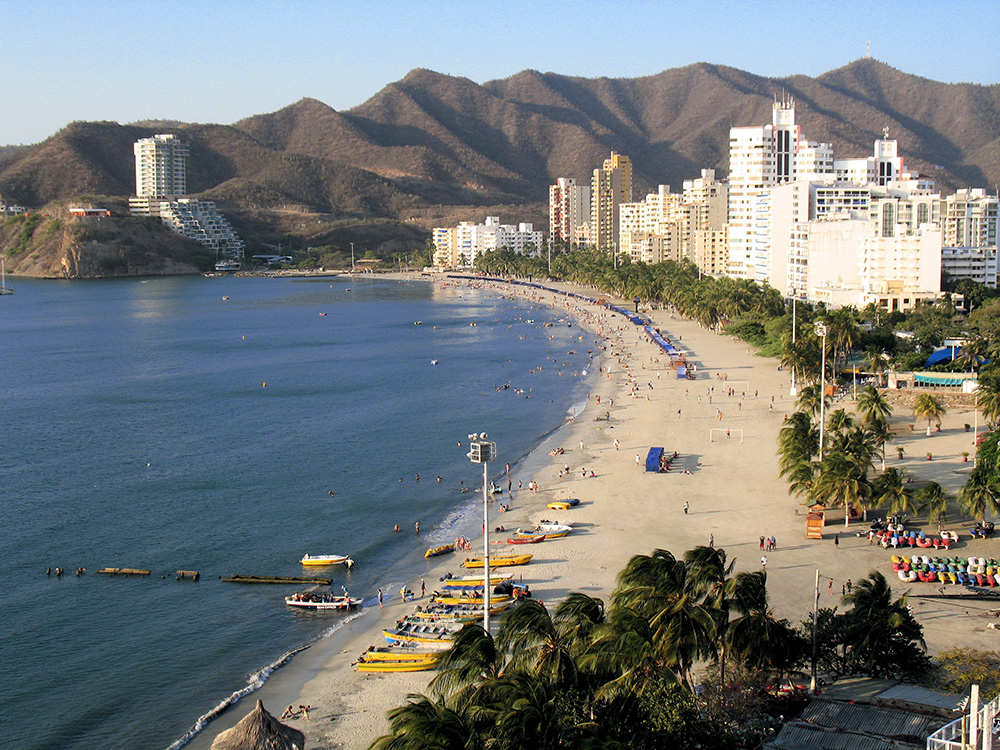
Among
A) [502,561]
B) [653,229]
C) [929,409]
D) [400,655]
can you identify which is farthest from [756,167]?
[400,655]

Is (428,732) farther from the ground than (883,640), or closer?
farther from the ground

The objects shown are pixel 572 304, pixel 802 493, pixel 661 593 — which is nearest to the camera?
pixel 661 593

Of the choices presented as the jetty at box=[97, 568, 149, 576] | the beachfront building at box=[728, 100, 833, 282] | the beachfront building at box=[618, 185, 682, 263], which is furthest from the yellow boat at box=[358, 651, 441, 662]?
the beachfront building at box=[618, 185, 682, 263]

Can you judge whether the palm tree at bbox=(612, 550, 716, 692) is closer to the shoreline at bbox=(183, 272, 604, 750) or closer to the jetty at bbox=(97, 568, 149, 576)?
the shoreline at bbox=(183, 272, 604, 750)

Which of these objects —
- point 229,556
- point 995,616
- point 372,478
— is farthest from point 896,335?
point 229,556

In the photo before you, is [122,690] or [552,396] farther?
[552,396]

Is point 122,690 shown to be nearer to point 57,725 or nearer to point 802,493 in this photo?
point 57,725

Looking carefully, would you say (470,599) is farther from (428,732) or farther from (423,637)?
(428,732)
